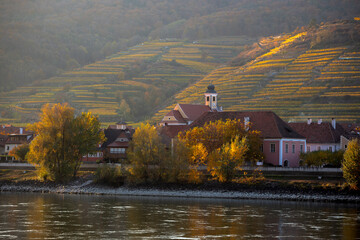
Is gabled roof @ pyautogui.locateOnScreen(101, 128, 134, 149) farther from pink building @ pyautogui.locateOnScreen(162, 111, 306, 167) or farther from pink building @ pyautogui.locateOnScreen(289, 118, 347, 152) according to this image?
pink building @ pyautogui.locateOnScreen(289, 118, 347, 152)

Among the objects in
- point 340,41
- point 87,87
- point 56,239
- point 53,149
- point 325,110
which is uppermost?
point 340,41

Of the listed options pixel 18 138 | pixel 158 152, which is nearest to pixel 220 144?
pixel 158 152

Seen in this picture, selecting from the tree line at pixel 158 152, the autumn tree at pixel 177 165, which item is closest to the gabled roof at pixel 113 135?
the tree line at pixel 158 152

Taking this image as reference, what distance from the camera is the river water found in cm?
4484

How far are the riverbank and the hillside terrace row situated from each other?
7.63m

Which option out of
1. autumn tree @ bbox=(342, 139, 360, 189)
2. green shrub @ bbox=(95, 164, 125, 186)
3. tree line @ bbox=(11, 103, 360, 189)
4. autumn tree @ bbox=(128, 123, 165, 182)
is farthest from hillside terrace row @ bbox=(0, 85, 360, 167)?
autumn tree @ bbox=(342, 139, 360, 189)

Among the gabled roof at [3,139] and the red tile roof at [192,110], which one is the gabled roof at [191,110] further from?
the gabled roof at [3,139]

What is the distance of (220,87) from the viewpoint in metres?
155

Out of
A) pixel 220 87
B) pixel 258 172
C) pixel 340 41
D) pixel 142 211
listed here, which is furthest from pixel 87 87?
pixel 142 211

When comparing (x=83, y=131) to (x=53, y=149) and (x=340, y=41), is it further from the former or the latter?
(x=340, y=41)

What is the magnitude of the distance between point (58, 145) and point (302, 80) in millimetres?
79990

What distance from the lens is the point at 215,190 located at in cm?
7262

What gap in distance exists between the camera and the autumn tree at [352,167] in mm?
67188

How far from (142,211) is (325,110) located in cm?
7565
